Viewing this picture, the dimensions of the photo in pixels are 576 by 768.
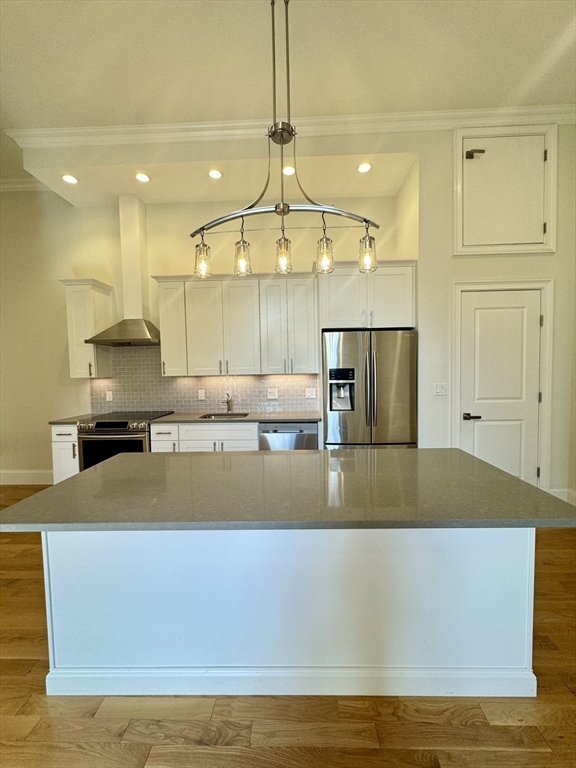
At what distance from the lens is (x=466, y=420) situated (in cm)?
334

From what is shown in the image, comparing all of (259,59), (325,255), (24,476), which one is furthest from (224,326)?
(24,476)

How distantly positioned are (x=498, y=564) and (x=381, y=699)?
0.73 metres

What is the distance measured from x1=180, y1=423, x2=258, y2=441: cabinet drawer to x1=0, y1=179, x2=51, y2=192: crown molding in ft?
11.1

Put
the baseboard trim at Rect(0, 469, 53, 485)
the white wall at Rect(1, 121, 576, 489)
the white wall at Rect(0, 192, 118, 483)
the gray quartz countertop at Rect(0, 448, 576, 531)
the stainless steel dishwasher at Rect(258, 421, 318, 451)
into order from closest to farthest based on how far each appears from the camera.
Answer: the gray quartz countertop at Rect(0, 448, 576, 531) → the stainless steel dishwasher at Rect(258, 421, 318, 451) → the white wall at Rect(1, 121, 576, 489) → the white wall at Rect(0, 192, 118, 483) → the baseboard trim at Rect(0, 469, 53, 485)

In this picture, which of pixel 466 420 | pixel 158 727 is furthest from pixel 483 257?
pixel 158 727

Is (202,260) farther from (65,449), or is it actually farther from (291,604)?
(65,449)

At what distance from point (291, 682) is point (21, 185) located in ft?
17.9

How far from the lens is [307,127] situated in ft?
10.5

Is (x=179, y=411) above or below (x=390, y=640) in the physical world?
above

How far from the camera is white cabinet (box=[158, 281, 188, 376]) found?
379 centimetres

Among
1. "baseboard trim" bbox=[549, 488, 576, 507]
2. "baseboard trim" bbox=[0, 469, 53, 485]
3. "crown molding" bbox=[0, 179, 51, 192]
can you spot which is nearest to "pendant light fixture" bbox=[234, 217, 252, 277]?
"baseboard trim" bbox=[549, 488, 576, 507]

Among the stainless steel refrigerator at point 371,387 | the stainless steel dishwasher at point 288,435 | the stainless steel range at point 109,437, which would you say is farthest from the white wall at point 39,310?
the stainless steel refrigerator at point 371,387

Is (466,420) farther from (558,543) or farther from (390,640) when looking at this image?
(390,640)

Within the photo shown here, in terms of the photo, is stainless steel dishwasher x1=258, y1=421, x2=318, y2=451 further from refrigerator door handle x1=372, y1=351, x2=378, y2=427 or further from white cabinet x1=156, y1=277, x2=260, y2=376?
white cabinet x1=156, y1=277, x2=260, y2=376
